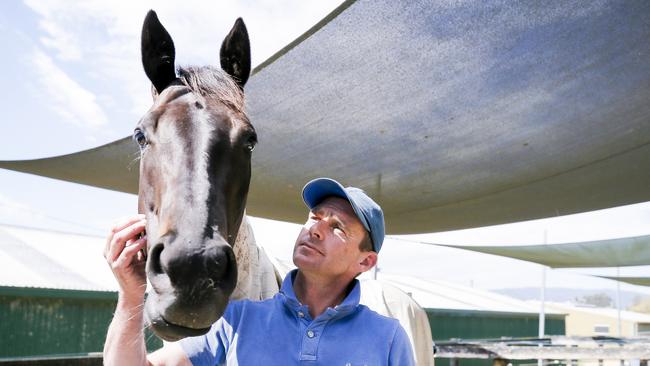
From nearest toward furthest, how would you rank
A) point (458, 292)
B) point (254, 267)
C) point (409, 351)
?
point (409, 351)
point (254, 267)
point (458, 292)

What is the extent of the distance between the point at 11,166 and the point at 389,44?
7.80 feet

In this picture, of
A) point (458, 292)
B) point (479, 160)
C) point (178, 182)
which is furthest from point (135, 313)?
point (458, 292)

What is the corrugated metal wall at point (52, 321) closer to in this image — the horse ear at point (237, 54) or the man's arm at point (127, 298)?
the horse ear at point (237, 54)

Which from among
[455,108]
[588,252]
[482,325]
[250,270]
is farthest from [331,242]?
[482,325]

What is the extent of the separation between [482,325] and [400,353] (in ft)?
37.0

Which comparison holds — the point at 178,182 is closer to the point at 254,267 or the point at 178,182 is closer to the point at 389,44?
the point at 254,267

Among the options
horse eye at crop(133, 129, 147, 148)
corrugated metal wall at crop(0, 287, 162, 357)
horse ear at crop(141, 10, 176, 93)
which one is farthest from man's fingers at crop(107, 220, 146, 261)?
corrugated metal wall at crop(0, 287, 162, 357)

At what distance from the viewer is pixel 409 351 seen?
1.12 m

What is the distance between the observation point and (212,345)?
108cm

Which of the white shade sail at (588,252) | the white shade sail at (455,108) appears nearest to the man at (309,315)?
the white shade sail at (455,108)

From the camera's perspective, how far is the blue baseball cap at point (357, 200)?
119 cm

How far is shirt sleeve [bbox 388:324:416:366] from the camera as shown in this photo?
1097 mm

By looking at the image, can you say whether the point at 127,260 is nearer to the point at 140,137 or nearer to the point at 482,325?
the point at 140,137

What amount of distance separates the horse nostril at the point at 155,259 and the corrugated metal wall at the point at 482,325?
8.98 m
